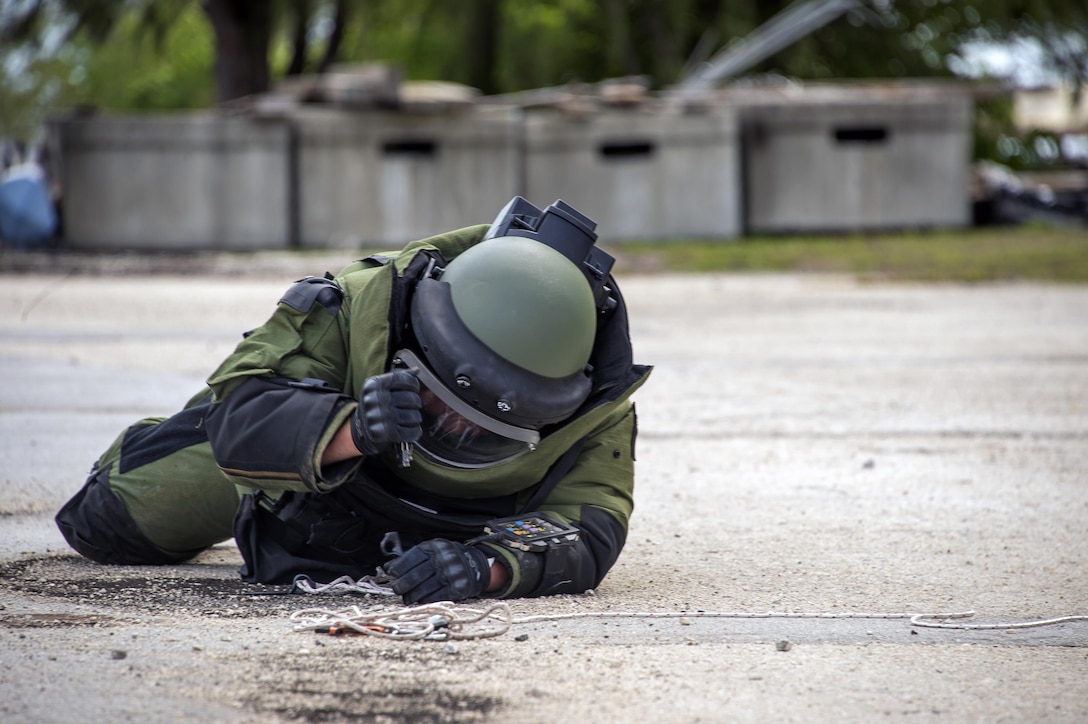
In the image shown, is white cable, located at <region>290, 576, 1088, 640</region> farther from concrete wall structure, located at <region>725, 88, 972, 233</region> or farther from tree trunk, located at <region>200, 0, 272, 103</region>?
tree trunk, located at <region>200, 0, 272, 103</region>

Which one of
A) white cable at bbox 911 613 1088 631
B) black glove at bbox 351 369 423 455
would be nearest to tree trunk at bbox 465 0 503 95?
white cable at bbox 911 613 1088 631

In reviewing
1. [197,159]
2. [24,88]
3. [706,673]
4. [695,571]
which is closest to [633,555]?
[695,571]

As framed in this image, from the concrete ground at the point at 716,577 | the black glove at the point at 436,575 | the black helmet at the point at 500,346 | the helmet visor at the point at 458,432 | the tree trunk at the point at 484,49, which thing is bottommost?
the concrete ground at the point at 716,577

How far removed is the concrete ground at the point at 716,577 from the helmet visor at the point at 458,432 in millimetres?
380

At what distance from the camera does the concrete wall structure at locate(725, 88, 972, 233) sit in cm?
1591

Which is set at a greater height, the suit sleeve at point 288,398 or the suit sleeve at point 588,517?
the suit sleeve at point 288,398

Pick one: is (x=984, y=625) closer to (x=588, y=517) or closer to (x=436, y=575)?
(x=588, y=517)

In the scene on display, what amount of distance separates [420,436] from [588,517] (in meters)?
0.60

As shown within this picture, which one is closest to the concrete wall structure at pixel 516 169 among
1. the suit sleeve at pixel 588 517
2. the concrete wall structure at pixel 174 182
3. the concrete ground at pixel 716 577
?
the concrete wall structure at pixel 174 182

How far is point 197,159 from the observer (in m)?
14.8

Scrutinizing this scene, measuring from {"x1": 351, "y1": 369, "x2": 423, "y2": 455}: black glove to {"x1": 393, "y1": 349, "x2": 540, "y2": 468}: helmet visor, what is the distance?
0.09 m

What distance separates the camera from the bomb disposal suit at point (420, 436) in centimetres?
264

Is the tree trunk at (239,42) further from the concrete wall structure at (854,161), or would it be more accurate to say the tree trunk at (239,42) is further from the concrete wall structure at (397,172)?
the concrete wall structure at (854,161)

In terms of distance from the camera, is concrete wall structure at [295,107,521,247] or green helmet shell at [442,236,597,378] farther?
concrete wall structure at [295,107,521,247]
